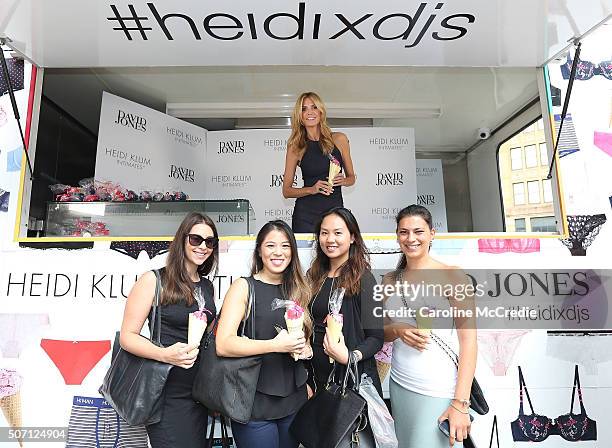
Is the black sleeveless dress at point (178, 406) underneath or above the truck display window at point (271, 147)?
underneath

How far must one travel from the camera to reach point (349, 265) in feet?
8.43

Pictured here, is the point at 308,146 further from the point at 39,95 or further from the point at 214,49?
the point at 39,95

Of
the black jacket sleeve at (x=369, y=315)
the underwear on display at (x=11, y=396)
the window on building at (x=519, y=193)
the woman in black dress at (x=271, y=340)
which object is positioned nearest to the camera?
the woman in black dress at (x=271, y=340)

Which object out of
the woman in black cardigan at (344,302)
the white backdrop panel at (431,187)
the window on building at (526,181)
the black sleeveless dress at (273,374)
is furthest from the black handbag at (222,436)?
the white backdrop panel at (431,187)

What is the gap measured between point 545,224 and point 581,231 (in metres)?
0.25

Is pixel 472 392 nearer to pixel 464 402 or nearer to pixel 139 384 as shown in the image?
pixel 464 402

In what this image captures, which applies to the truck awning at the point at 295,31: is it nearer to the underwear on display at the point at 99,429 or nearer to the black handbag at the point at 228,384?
the black handbag at the point at 228,384

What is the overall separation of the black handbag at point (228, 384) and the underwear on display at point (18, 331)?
66.4 inches

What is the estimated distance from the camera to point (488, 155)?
17.8 ft

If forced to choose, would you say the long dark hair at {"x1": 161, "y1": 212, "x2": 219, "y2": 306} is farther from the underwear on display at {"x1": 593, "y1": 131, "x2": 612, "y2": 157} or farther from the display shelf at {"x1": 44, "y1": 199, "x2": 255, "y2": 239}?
the underwear on display at {"x1": 593, "y1": 131, "x2": 612, "y2": 157}

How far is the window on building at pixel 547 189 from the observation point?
146 inches

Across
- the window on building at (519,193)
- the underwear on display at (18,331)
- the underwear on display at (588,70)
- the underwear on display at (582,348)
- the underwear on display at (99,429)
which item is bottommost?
the underwear on display at (99,429)

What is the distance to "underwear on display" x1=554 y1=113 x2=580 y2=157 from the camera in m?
3.68

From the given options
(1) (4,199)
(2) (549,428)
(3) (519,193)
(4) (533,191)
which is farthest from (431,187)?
(1) (4,199)
